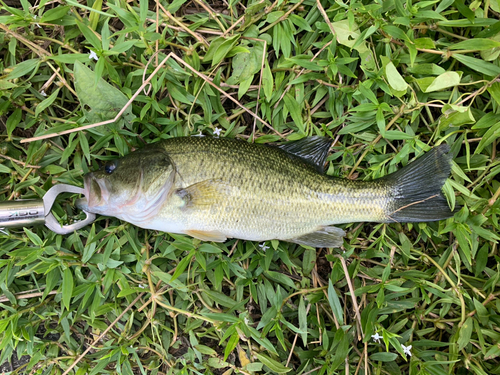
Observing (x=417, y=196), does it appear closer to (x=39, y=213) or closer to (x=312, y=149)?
(x=312, y=149)

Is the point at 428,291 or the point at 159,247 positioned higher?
the point at 159,247

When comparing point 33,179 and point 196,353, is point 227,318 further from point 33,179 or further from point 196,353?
point 33,179

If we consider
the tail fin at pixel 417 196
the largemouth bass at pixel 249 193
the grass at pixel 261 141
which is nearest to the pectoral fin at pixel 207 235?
the largemouth bass at pixel 249 193

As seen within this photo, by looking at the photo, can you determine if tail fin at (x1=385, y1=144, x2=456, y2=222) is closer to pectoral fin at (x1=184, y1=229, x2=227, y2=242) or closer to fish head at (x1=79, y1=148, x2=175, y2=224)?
pectoral fin at (x1=184, y1=229, x2=227, y2=242)

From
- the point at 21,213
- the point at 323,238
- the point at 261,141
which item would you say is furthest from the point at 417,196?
the point at 21,213

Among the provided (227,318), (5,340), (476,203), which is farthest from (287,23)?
(5,340)

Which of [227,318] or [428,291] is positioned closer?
[227,318]

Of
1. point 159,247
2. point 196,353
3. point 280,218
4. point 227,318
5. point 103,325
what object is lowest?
point 196,353
